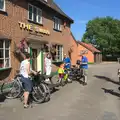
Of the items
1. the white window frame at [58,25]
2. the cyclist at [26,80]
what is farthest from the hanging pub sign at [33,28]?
the cyclist at [26,80]

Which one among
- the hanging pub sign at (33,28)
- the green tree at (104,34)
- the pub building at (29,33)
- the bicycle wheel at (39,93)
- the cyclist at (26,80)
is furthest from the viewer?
the green tree at (104,34)

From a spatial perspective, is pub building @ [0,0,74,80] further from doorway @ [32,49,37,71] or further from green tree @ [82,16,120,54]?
green tree @ [82,16,120,54]

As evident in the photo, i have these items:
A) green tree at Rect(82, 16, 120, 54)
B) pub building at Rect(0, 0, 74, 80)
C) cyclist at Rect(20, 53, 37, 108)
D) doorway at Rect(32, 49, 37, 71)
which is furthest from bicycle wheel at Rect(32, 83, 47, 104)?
green tree at Rect(82, 16, 120, 54)

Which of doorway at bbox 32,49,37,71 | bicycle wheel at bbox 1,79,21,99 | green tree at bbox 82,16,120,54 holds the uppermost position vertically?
green tree at bbox 82,16,120,54

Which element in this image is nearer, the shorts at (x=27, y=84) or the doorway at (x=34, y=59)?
the shorts at (x=27, y=84)

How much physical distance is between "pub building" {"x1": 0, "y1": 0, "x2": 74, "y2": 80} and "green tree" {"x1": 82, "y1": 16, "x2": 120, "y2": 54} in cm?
4231

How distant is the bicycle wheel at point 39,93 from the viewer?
361 inches

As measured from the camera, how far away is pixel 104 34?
214 feet

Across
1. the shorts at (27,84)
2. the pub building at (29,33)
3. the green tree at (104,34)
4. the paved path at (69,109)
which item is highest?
the green tree at (104,34)

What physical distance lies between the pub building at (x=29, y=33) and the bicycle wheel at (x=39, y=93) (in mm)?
4405

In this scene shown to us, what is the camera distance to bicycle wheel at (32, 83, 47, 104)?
361 inches

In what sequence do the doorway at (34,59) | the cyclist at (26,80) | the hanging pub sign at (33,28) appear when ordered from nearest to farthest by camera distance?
1. the cyclist at (26,80)
2. the hanging pub sign at (33,28)
3. the doorway at (34,59)

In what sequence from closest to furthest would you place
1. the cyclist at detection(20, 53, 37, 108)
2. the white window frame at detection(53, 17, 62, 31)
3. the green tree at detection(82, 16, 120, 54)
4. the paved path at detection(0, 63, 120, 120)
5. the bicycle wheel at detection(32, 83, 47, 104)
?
1. the paved path at detection(0, 63, 120, 120)
2. the cyclist at detection(20, 53, 37, 108)
3. the bicycle wheel at detection(32, 83, 47, 104)
4. the white window frame at detection(53, 17, 62, 31)
5. the green tree at detection(82, 16, 120, 54)

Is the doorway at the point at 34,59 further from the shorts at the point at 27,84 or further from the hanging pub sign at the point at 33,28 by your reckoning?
the shorts at the point at 27,84
